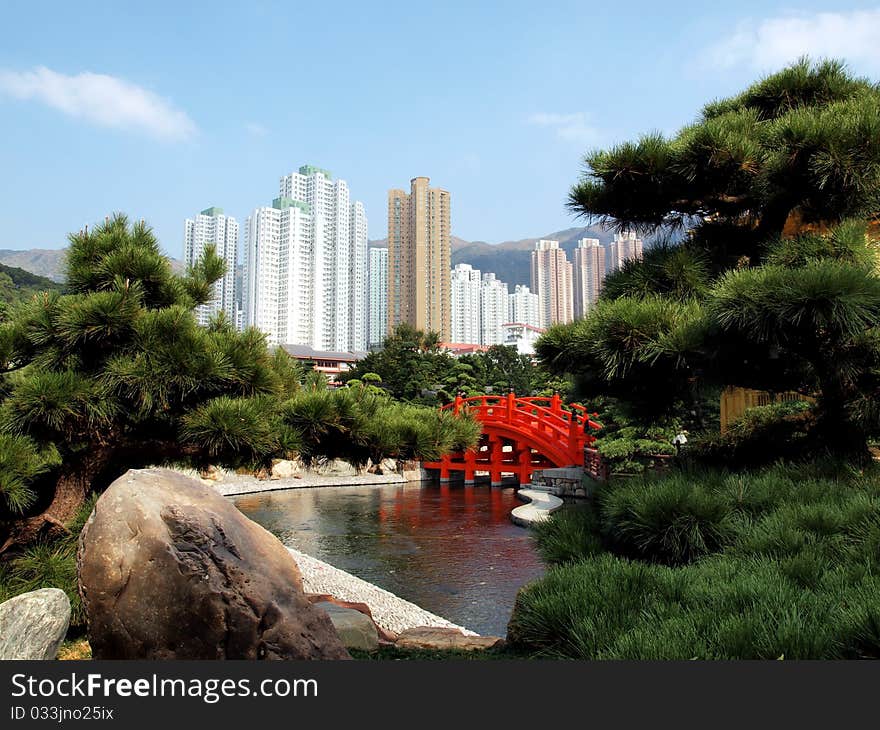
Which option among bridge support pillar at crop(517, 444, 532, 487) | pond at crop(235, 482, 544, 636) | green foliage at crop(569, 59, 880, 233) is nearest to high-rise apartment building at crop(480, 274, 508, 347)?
bridge support pillar at crop(517, 444, 532, 487)

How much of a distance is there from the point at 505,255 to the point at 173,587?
159 metres

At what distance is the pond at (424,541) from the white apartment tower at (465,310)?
5543 cm

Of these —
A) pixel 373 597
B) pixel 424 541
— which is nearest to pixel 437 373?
pixel 424 541

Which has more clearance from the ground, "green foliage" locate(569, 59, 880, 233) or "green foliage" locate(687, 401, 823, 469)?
"green foliage" locate(569, 59, 880, 233)

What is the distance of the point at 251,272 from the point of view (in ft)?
186

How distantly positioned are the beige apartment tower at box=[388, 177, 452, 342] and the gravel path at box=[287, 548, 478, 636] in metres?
54.8

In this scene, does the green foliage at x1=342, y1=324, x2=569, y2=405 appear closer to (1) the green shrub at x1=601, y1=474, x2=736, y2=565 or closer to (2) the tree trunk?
(2) the tree trunk

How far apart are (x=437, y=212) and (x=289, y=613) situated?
62.3 m

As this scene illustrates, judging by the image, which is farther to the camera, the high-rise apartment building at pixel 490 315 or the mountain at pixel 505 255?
the mountain at pixel 505 255

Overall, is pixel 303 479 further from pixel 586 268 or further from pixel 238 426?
pixel 586 268

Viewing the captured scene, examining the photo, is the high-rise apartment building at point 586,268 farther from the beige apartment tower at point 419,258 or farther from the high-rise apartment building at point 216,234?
the high-rise apartment building at point 216,234

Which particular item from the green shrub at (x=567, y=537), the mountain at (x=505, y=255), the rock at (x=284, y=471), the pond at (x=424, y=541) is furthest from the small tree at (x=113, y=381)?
the mountain at (x=505, y=255)

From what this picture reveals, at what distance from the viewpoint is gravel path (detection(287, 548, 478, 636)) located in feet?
18.0

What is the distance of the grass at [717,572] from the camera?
77.7 inches
